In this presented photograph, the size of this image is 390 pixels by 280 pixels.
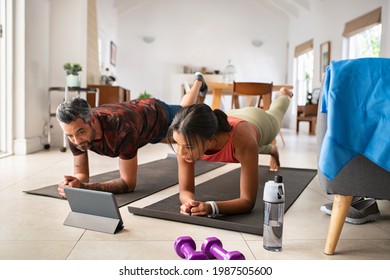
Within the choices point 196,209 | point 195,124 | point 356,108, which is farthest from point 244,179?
point 356,108

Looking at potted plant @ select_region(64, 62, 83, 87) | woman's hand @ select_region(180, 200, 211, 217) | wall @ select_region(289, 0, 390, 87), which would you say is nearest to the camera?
woman's hand @ select_region(180, 200, 211, 217)

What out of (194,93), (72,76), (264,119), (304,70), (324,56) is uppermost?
(324,56)

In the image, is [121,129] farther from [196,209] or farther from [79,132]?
[196,209]

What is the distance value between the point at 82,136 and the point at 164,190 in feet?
2.29

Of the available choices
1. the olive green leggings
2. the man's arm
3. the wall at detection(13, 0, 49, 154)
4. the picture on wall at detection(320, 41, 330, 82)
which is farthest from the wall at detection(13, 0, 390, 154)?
the man's arm

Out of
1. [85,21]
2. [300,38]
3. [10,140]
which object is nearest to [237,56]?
[300,38]

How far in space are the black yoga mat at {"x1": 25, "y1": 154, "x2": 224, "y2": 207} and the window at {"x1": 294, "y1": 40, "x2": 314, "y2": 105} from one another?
22.7ft

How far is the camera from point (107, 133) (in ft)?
7.09

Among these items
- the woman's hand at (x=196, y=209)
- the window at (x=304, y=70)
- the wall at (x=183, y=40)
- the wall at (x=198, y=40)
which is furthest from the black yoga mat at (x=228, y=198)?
the wall at (x=183, y=40)

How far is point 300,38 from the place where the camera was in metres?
10.3

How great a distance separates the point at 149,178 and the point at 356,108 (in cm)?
177

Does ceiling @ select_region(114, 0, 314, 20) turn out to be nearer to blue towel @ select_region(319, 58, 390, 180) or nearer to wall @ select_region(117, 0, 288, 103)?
wall @ select_region(117, 0, 288, 103)

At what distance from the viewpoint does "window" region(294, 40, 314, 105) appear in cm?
979
